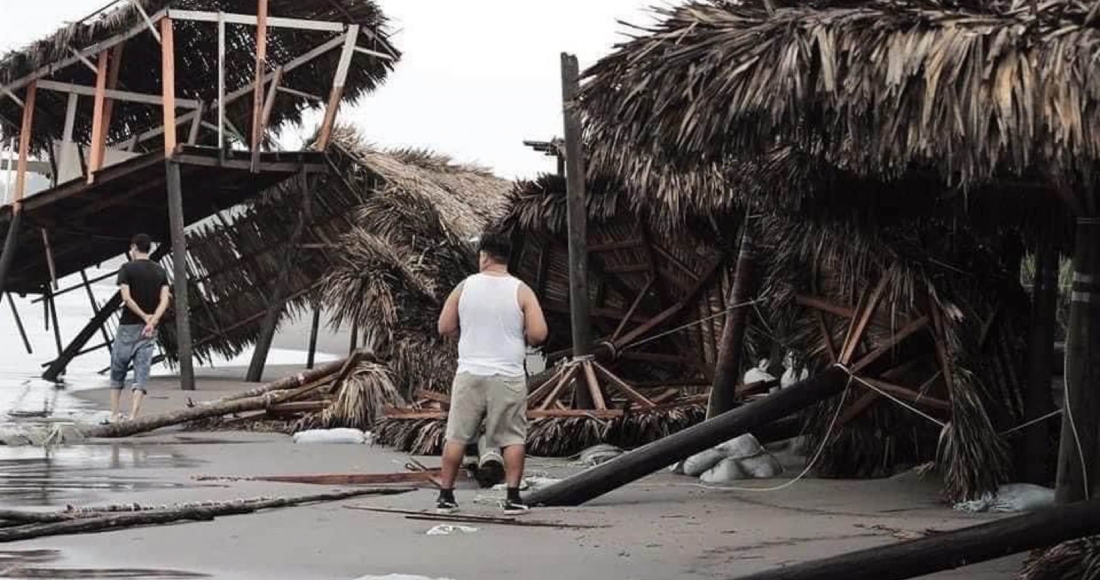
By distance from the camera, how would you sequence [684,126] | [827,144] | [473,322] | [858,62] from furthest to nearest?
1. [473,322]
2. [827,144]
3. [684,126]
4. [858,62]

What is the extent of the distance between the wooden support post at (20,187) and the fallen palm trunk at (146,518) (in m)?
11.3

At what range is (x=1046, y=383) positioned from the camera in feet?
30.6

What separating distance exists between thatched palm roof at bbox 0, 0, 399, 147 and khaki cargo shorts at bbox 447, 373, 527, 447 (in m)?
10.1

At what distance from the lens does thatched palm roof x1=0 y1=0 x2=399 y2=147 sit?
18.2 meters

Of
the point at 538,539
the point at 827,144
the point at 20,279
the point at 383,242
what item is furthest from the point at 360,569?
the point at 20,279

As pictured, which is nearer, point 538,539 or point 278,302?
point 538,539

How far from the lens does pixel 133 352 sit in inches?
566

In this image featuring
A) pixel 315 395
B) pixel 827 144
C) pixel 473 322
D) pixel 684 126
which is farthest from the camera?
pixel 315 395

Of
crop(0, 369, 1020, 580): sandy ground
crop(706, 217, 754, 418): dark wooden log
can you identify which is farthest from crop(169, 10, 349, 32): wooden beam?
crop(706, 217, 754, 418): dark wooden log

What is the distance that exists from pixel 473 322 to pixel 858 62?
358 cm

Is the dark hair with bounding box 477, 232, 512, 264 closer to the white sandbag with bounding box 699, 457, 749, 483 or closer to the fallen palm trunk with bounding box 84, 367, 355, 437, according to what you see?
the white sandbag with bounding box 699, 457, 749, 483

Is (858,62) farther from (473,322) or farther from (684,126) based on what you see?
(473,322)

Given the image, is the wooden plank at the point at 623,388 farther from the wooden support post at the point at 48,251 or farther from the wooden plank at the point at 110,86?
the wooden support post at the point at 48,251

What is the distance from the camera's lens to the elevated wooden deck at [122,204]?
18.4 m
